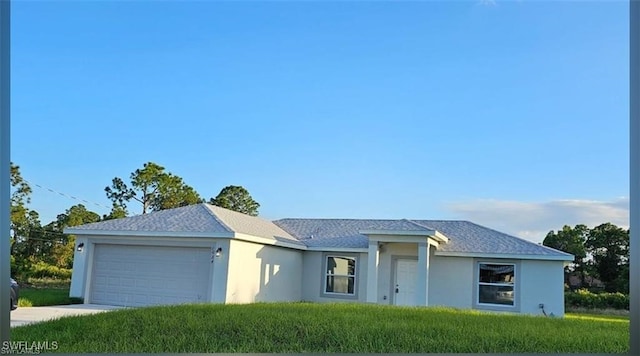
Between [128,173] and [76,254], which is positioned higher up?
[128,173]

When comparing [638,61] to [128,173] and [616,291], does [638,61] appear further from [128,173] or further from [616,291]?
[128,173]

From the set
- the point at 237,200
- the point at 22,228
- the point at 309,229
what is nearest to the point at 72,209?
the point at 22,228

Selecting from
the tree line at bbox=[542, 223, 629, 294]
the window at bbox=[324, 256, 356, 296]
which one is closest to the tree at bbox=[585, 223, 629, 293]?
the tree line at bbox=[542, 223, 629, 294]

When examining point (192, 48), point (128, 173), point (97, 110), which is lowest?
point (128, 173)

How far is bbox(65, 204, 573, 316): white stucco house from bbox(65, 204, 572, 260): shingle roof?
2 cm

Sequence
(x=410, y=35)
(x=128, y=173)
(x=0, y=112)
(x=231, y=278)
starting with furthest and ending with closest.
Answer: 1. (x=128, y=173)
2. (x=231, y=278)
3. (x=410, y=35)
4. (x=0, y=112)

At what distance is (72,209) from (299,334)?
336 inches

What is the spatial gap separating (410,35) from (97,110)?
6189 millimetres

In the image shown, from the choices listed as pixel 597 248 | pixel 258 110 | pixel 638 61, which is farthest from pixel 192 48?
pixel 597 248

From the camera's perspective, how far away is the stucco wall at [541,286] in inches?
491

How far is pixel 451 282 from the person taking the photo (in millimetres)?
13156

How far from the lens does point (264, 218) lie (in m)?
15.5

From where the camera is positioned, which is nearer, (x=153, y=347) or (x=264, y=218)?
(x=153, y=347)

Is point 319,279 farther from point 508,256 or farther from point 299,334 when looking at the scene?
point 299,334
